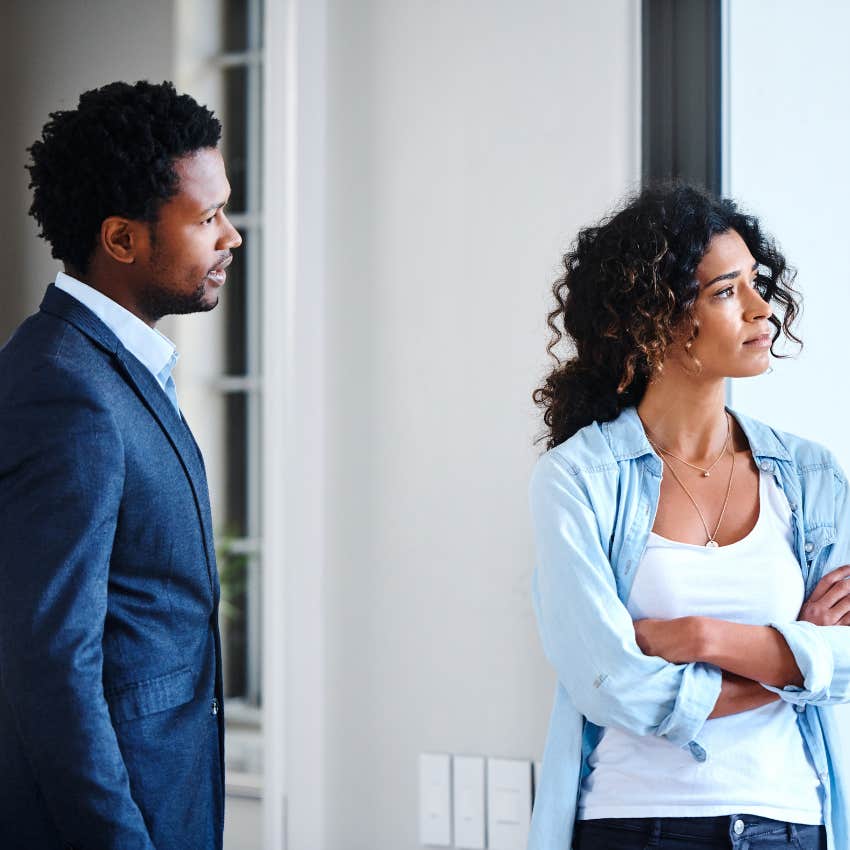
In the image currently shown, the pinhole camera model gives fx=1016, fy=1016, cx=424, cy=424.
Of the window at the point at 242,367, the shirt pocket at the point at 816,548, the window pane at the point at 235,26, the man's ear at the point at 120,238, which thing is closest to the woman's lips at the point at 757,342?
the shirt pocket at the point at 816,548

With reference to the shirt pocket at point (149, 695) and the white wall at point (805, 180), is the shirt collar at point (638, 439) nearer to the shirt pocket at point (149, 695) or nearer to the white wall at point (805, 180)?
the white wall at point (805, 180)

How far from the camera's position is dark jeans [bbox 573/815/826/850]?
1218 millimetres

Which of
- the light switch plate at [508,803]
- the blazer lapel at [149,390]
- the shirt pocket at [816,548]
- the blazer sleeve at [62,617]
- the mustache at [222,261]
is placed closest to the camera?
the blazer sleeve at [62,617]

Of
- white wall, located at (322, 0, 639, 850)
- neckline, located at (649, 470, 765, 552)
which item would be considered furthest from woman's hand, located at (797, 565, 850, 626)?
white wall, located at (322, 0, 639, 850)

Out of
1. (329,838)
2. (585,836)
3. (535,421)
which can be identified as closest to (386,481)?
(535,421)

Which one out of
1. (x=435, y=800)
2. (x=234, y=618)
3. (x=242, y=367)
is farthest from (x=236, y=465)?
(x=435, y=800)

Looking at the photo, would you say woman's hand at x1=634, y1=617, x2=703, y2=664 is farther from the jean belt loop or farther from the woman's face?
the woman's face

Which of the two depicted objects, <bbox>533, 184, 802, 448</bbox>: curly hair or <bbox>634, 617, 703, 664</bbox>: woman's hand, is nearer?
<bbox>634, 617, 703, 664</bbox>: woman's hand

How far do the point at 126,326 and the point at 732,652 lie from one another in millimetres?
818

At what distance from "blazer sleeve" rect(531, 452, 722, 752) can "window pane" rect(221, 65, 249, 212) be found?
3.98ft

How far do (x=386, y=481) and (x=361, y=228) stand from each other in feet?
1.67

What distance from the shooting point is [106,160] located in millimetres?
1157

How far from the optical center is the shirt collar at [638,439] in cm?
140

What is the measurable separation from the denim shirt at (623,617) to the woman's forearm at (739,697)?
23 mm
